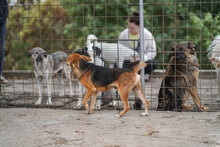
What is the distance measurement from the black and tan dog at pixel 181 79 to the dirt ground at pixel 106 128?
26 cm

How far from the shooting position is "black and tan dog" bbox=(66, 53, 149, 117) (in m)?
5.39

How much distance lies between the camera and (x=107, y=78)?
5516 millimetres

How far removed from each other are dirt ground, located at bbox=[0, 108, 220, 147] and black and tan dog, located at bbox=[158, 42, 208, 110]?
0.26m

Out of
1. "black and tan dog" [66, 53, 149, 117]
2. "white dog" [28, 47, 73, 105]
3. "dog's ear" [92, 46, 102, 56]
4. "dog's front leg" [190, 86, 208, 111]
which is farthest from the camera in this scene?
"white dog" [28, 47, 73, 105]

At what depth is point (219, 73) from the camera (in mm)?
6418

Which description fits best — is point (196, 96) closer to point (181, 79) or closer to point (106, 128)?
point (181, 79)

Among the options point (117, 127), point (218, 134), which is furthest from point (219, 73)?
point (117, 127)

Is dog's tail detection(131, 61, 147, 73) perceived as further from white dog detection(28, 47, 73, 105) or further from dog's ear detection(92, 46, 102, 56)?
white dog detection(28, 47, 73, 105)

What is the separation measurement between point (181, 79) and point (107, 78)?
55.6 inches

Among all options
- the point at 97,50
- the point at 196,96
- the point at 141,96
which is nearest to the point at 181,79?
the point at 196,96

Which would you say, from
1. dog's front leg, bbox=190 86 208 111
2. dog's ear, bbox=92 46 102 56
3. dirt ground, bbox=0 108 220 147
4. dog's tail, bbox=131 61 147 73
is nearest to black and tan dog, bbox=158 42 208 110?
dog's front leg, bbox=190 86 208 111

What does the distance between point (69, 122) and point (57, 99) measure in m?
2.09

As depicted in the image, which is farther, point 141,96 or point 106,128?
point 141,96

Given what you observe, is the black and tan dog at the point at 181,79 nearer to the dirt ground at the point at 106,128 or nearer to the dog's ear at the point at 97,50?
the dirt ground at the point at 106,128
